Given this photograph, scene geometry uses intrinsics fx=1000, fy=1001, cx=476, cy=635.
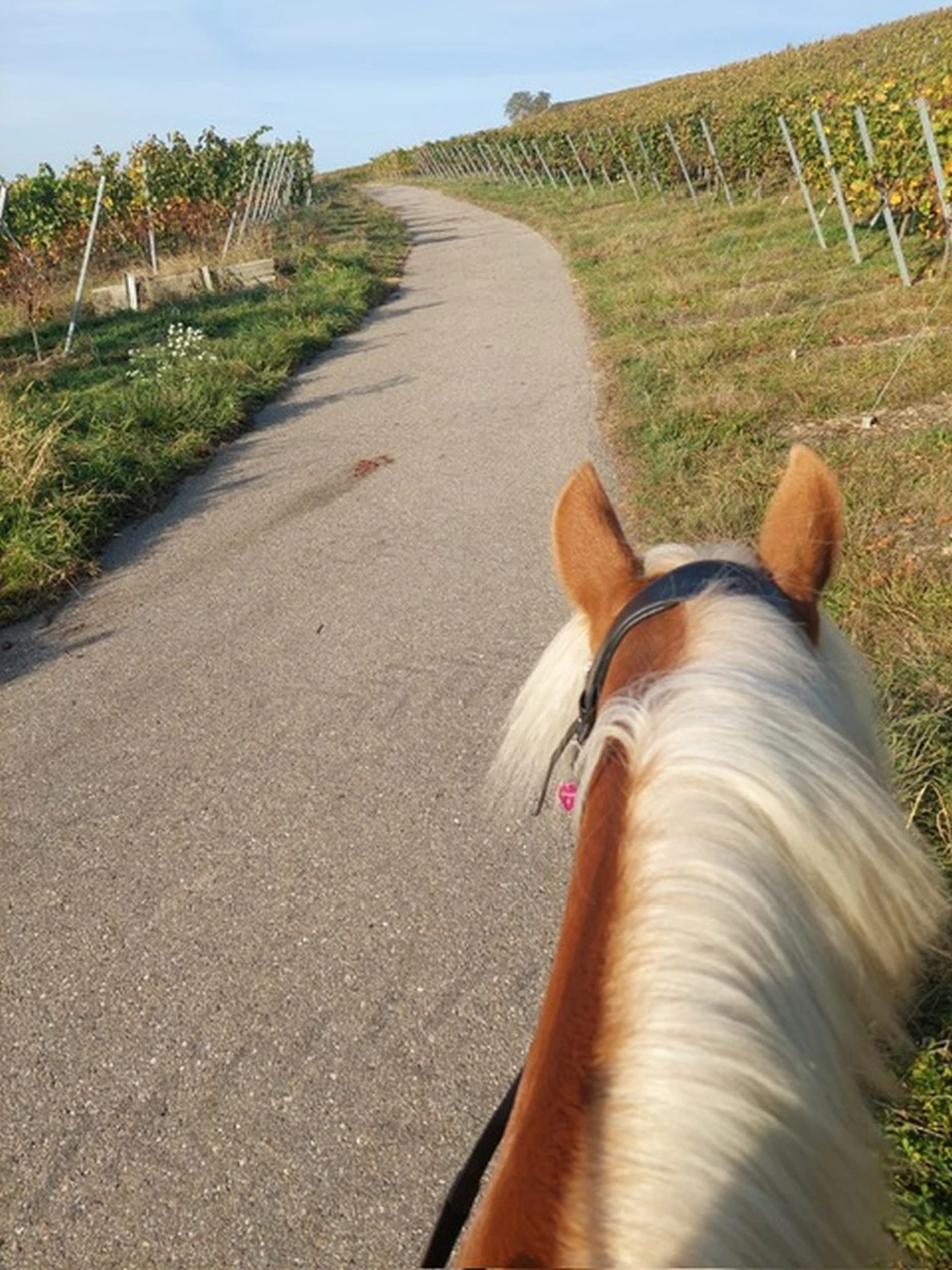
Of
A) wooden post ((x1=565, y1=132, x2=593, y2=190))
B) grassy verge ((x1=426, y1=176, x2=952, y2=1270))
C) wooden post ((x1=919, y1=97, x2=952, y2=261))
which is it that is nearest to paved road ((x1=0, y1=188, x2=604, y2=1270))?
grassy verge ((x1=426, y1=176, x2=952, y2=1270))

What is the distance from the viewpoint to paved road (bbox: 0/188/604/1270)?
229 centimetres

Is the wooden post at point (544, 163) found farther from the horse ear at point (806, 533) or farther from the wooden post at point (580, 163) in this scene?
the horse ear at point (806, 533)

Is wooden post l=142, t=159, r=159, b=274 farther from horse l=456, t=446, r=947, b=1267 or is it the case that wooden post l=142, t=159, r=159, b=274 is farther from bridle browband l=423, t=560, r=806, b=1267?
horse l=456, t=446, r=947, b=1267

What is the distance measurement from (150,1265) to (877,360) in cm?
728

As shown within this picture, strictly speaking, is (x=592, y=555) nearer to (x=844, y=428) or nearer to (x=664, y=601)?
(x=664, y=601)

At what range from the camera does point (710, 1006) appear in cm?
87

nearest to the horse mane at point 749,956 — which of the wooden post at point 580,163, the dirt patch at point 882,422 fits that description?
the dirt patch at point 882,422

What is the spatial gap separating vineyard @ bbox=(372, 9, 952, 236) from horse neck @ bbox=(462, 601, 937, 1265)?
9.86 metres

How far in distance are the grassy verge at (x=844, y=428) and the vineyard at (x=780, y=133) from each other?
92cm

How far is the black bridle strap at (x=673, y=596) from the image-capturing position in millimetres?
1352

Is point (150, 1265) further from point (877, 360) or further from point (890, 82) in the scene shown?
point (890, 82)

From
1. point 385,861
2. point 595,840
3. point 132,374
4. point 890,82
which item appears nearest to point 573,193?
point 890,82

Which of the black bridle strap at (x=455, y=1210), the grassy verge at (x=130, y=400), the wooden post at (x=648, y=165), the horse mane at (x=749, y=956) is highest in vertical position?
the wooden post at (x=648, y=165)

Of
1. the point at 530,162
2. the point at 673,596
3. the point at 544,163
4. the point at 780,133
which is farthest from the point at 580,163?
the point at 673,596
